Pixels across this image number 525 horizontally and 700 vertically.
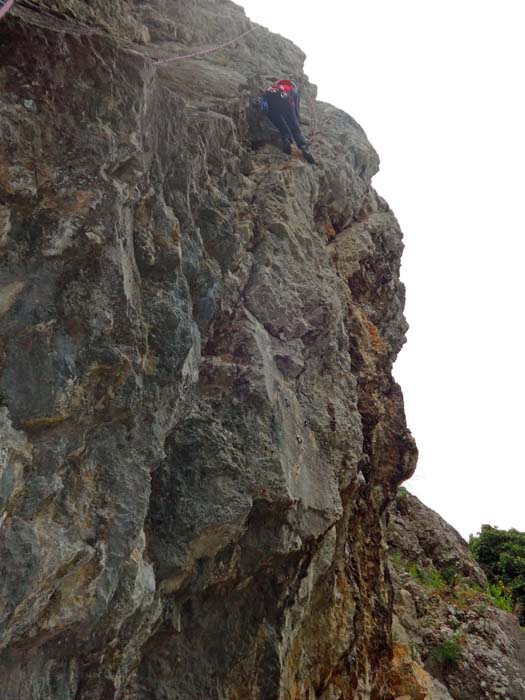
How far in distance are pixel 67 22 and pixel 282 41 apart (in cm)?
820

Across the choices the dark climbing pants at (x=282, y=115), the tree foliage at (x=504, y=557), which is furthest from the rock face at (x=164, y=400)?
the tree foliage at (x=504, y=557)

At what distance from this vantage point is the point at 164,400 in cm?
501

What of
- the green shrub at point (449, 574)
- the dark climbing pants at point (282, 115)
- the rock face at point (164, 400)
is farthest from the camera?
the green shrub at point (449, 574)

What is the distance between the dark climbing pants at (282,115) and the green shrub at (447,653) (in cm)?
898

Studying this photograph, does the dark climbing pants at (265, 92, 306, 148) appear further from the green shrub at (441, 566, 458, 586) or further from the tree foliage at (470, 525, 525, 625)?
the tree foliage at (470, 525, 525, 625)

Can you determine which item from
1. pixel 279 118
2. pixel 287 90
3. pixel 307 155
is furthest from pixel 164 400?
pixel 287 90

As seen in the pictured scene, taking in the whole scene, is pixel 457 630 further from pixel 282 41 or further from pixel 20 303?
pixel 282 41

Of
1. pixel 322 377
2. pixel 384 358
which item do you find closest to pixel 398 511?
pixel 384 358

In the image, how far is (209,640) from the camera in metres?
5.49

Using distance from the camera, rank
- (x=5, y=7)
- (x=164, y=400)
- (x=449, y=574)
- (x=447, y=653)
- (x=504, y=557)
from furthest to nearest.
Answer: (x=504, y=557) → (x=449, y=574) → (x=447, y=653) → (x=164, y=400) → (x=5, y=7)

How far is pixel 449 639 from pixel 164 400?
8456mm

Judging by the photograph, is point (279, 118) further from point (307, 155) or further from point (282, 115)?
point (307, 155)

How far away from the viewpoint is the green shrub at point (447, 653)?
10262 mm

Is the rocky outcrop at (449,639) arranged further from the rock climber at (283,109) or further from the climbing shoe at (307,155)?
the rock climber at (283,109)
